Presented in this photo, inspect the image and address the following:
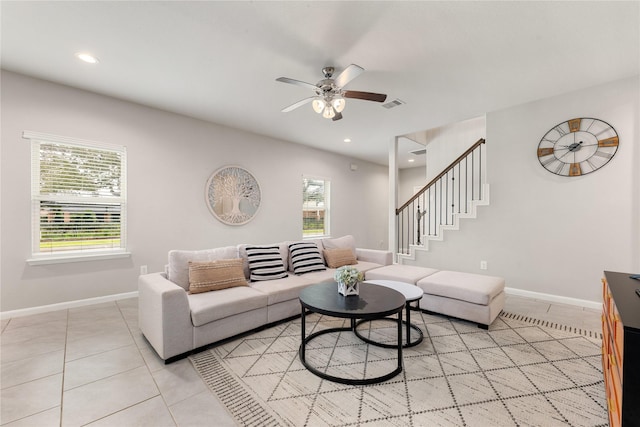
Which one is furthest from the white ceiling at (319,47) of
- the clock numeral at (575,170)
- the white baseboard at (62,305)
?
the white baseboard at (62,305)

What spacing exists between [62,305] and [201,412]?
2.87 m

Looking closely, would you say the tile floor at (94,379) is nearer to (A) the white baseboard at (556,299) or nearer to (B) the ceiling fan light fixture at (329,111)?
(A) the white baseboard at (556,299)

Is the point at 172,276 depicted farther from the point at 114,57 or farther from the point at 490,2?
the point at 490,2

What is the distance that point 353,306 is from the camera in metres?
2.09

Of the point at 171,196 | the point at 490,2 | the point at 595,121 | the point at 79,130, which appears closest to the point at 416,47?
the point at 490,2

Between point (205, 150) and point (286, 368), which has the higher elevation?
point (205, 150)

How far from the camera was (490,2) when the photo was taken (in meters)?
1.98

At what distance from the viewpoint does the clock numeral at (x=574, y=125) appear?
3.44 metres

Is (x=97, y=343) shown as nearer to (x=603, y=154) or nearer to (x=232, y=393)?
(x=232, y=393)

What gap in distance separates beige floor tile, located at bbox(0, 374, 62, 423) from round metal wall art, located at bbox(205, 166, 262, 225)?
2.89m

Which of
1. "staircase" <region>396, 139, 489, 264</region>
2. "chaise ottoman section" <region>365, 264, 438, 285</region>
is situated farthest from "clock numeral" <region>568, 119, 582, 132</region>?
"chaise ottoman section" <region>365, 264, 438, 285</region>

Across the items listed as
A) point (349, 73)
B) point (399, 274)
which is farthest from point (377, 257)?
point (349, 73)

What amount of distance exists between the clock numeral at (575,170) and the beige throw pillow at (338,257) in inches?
119

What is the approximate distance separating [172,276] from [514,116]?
4.86 metres
